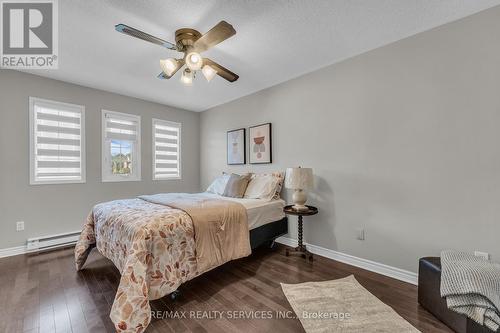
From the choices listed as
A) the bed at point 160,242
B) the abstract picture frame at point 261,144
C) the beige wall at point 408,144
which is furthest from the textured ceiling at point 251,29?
the bed at point 160,242

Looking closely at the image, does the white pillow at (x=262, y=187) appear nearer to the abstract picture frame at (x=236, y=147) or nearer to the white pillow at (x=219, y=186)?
the white pillow at (x=219, y=186)

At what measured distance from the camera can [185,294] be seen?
6.59 feet

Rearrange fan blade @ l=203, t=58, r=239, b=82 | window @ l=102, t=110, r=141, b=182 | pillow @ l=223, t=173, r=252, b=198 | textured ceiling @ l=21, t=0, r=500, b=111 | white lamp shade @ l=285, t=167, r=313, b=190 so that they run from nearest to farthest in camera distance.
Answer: textured ceiling @ l=21, t=0, r=500, b=111, fan blade @ l=203, t=58, r=239, b=82, white lamp shade @ l=285, t=167, r=313, b=190, pillow @ l=223, t=173, r=252, b=198, window @ l=102, t=110, r=141, b=182

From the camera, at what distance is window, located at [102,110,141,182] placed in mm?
3633

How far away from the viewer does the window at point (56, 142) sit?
3020 millimetres

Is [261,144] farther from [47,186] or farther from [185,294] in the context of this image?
[47,186]

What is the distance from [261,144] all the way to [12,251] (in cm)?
376

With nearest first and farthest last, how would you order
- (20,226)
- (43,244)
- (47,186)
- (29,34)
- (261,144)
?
(29,34)
(20,226)
(43,244)
(47,186)
(261,144)

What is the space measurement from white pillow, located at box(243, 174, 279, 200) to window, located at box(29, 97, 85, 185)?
8.79 feet

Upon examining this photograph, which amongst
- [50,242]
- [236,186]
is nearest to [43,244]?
[50,242]

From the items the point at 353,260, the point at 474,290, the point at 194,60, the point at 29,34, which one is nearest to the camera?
the point at 474,290

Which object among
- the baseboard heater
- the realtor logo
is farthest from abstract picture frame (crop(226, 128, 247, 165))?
the baseboard heater

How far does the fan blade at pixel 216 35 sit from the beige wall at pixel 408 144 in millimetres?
1667

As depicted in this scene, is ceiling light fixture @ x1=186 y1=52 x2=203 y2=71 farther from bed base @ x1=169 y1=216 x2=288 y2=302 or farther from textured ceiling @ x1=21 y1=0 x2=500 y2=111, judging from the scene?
bed base @ x1=169 y1=216 x2=288 y2=302
